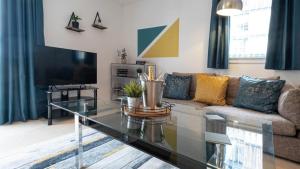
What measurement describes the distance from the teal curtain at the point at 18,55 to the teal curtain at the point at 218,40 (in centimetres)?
275

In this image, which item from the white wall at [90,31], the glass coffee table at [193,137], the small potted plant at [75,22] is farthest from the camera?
the small potted plant at [75,22]

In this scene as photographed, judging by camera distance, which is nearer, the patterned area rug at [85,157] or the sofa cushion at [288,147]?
the patterned area rug at [85,157]

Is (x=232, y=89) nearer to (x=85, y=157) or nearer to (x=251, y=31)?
(x=251, y=31)

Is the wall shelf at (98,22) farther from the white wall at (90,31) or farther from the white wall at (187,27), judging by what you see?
the white wall at (187,27)

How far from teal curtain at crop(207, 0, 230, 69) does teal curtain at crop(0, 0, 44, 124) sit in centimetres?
275

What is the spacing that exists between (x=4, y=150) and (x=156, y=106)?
168cm

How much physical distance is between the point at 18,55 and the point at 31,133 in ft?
3.99

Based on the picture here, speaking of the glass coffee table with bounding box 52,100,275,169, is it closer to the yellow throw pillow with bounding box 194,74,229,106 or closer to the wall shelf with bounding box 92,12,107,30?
the yellow throw pillow with bounding box 194,74,229,106

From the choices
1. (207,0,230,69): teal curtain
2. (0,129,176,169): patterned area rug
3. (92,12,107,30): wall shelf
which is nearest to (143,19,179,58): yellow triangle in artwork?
(207,0,230,69): teal curtain

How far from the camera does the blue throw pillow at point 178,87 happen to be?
3.00 meters

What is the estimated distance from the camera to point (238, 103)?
2500 millimetres

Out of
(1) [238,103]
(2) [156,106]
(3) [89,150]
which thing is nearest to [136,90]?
(2) [156,106]

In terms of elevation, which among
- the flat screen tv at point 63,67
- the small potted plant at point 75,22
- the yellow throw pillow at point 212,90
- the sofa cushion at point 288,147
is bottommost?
the sofa cushion at point 288,147

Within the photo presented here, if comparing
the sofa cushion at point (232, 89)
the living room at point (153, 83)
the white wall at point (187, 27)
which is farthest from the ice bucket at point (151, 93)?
the white wall at point (187, 27)
